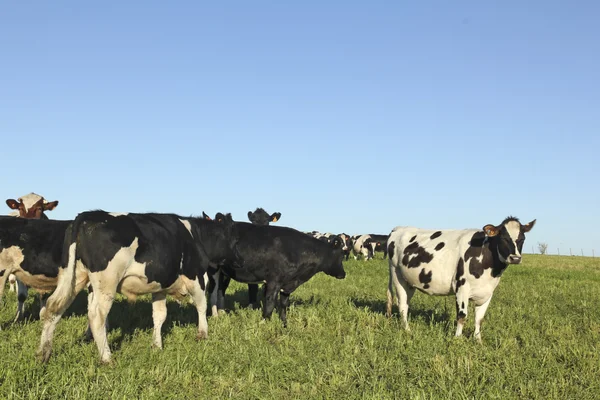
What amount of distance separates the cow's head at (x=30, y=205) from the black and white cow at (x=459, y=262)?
307 inches

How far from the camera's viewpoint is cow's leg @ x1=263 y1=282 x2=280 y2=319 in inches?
414

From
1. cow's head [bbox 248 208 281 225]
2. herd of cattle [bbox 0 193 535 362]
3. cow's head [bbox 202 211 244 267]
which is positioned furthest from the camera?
cow's head [bbox 248 208 281 225]

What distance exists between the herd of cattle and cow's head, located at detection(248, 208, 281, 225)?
256 cm

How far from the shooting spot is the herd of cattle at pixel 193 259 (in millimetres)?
7227

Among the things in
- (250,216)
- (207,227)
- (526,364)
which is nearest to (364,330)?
(526,364)

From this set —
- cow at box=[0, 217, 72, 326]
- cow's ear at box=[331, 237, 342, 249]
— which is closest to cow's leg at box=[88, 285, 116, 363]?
cow at box=[0, 217, 72, 326]

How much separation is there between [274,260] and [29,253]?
4.60 m

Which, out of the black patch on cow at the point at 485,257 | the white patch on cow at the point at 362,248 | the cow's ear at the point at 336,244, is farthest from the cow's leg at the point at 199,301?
the white patch on cow at the point at 362,248

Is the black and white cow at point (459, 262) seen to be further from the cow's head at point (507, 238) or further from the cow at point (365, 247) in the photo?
the cow at point (365, 247)

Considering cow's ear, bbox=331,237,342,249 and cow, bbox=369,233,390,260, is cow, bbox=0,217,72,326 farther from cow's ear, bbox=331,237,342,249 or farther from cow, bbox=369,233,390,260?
cow, bbox=369,233,390,260

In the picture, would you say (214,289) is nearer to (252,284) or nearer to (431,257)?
(252,284)

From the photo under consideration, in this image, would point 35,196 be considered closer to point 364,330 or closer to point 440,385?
point 364,330

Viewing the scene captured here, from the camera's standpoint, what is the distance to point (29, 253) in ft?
29.5

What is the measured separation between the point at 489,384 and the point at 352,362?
5.72 ft
